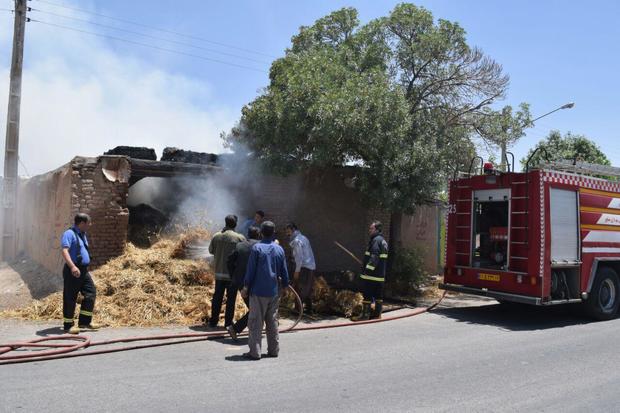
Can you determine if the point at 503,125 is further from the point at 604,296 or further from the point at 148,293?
the point at 148,293

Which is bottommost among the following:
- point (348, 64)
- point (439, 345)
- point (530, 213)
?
point (439, 345)

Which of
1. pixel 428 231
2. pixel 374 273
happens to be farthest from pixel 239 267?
pixel 428 231

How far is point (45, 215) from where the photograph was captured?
12547 mm

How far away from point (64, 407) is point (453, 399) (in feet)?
11.8

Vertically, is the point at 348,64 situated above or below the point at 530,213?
above

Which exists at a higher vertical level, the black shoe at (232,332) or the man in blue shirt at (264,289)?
the man in blue shirt at (264,289)

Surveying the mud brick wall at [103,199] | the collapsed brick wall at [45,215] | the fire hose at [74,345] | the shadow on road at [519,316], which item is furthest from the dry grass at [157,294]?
the shadow on road at [519,316]

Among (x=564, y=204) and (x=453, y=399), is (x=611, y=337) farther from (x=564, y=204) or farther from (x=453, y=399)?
(x=453, y=399)

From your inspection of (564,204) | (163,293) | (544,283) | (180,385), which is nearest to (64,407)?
(180,385)

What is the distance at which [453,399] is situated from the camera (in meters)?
5.05

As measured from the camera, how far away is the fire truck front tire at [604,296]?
1002 cm

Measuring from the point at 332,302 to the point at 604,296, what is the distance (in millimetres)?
5563

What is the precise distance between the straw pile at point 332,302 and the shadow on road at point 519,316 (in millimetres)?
1961

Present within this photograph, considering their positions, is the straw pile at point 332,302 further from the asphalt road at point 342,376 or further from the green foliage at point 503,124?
the green foliage at point 503,124
